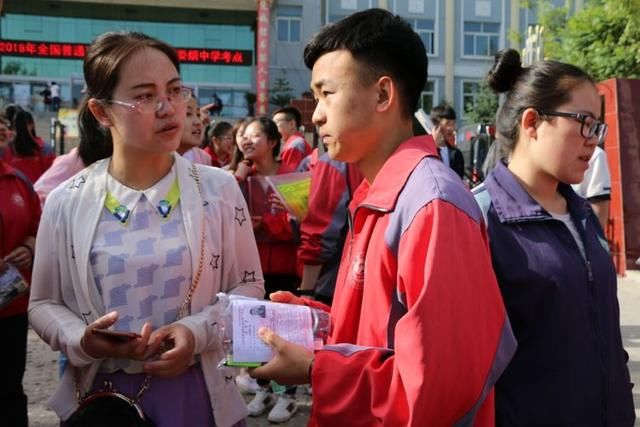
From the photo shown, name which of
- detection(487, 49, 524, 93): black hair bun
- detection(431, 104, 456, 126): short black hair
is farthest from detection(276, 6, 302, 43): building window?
detection(487, 49, 524, 93): black hair bun

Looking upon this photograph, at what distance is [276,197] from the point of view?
13.7 ft

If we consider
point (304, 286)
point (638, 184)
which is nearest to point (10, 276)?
point (304, 286)

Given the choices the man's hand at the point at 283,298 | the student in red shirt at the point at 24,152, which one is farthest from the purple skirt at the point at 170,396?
the student in red shirt at the point at 24,152

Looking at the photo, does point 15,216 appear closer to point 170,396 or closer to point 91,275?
point 91,275

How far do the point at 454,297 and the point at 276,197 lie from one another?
288 centimetres

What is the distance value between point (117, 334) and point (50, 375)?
3341 mm

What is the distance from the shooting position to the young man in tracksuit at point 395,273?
1.34m

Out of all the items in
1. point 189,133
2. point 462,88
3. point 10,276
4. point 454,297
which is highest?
point 462,88

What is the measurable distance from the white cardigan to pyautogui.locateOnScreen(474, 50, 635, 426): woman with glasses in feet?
2.54

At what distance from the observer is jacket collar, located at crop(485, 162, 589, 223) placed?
78.7 inches

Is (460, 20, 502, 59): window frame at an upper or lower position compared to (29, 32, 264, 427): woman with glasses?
upper

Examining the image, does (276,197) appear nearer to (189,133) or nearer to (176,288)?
(189,133)

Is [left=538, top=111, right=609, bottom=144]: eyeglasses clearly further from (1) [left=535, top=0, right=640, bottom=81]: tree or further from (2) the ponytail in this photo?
(1) [left=535, top=0, right=640, bottom=81]: tree

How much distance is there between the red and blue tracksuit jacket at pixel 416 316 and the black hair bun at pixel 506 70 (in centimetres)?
77
